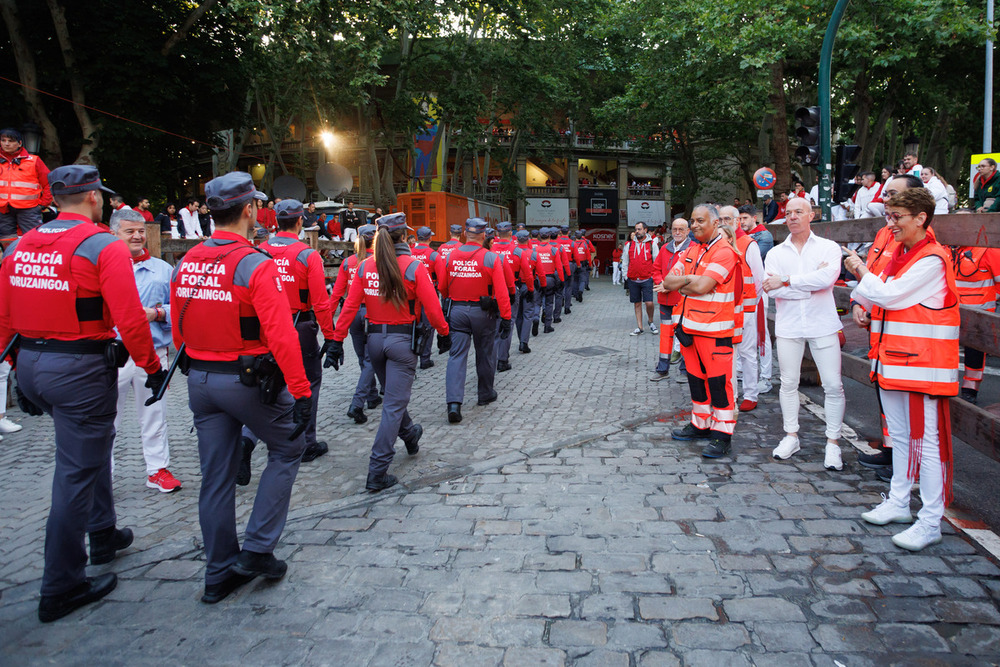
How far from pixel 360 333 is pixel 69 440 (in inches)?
183

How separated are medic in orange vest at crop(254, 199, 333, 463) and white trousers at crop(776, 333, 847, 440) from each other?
3.66 meters

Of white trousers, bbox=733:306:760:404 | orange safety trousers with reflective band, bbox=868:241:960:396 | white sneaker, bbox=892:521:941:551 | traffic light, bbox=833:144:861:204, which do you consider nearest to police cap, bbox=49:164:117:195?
orange safety trousers with reflective band, bbox=868:241:960:396

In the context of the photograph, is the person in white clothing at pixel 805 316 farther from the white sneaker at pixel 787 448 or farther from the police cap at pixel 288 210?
the police cap at pixel 288 210

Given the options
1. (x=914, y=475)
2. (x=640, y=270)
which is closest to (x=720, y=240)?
(x=914, y=475)

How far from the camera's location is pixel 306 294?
219 inches

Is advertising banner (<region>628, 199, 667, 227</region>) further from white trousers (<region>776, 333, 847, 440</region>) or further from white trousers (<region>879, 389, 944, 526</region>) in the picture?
white trousers (<region>879, 389, 944, 526</region>)

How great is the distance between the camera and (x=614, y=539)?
12.6 feet

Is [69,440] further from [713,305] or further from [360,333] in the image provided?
[360,333]

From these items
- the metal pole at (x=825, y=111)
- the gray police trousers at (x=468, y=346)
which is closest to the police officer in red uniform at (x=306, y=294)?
the gray police trousers at (x=468, y=346)

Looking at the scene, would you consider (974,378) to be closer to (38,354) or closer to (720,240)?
(720,240)

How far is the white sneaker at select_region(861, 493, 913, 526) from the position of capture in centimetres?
391

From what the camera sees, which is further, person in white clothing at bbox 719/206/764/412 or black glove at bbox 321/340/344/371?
person in white clothing at bbox 719/206/764/412

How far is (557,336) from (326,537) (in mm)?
9939

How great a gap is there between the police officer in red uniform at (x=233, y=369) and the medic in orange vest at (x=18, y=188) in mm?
6027
